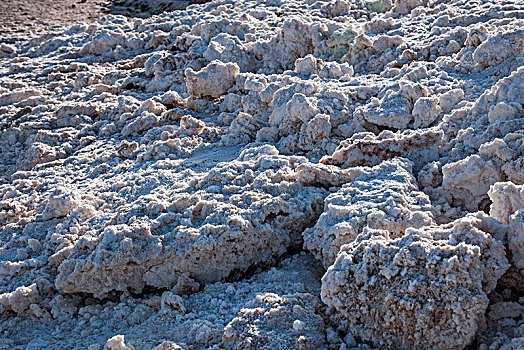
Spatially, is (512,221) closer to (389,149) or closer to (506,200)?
(506,200)

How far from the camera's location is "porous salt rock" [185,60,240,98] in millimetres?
4316

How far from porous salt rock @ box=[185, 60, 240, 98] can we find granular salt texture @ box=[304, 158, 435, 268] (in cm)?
204

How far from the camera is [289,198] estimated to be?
2703 mm

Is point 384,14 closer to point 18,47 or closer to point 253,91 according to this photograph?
point 253,91

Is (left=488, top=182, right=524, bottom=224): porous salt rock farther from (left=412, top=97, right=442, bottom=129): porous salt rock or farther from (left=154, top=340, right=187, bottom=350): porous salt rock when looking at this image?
(left=154, top=340, right=187, bottom=350): porous salt rock

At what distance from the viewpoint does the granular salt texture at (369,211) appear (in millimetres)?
2291

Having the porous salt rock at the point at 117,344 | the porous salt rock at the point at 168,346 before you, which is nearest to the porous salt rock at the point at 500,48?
the porous salt rock at the point at 168,346

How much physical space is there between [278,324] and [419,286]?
573mm

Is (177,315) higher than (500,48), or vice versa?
(500,48)

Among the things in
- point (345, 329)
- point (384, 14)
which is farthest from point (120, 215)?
point (384, 14)

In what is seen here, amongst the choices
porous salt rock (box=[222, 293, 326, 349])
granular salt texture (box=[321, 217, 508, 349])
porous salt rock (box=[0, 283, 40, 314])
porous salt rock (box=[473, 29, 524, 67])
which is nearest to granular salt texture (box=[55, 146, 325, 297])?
porous salt rock (box=[0, 283, 40, 314])

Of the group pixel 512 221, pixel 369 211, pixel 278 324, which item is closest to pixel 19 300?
pixel 278 324

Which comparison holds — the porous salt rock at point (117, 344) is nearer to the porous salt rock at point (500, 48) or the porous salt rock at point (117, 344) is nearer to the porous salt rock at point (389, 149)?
the porous salt rock at point (389, 149)

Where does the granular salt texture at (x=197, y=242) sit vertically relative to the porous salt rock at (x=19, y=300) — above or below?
above
